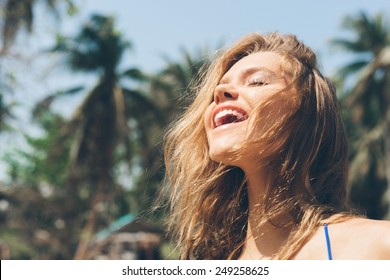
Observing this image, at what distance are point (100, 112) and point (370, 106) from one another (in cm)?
1239

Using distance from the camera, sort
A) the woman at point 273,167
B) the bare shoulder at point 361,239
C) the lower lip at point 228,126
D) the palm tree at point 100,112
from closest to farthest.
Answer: the bare shoulder at point 361,239
the woman at point 273,167
the lower lip at point 228,126
the palm tree at point 100,112

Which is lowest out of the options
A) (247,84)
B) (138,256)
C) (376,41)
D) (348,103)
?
(138,256)

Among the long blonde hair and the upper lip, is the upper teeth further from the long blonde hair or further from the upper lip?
the long blonde hair

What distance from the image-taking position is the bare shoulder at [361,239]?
1177mm

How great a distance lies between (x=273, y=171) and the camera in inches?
64.4

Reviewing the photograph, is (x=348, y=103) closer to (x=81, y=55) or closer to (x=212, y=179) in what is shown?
(x=81, y=55)

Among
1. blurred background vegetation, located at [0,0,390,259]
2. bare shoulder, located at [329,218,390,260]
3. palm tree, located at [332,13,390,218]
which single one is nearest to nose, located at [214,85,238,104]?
bare shoulder, located at [329,218,390,260]

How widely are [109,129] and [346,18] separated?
1308cm

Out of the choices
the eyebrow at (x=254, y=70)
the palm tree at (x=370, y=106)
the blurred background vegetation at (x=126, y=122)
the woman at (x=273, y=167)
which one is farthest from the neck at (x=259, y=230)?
the palm tree at (x=370, y=106)

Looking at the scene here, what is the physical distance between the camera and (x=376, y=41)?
2492 cm

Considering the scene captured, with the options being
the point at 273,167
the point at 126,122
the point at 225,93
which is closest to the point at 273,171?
the point at 273,167

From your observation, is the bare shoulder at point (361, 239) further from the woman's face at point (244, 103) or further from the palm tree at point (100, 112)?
the palm tree at point (100, 112)

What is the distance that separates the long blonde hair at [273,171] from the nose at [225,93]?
0.19 metres
